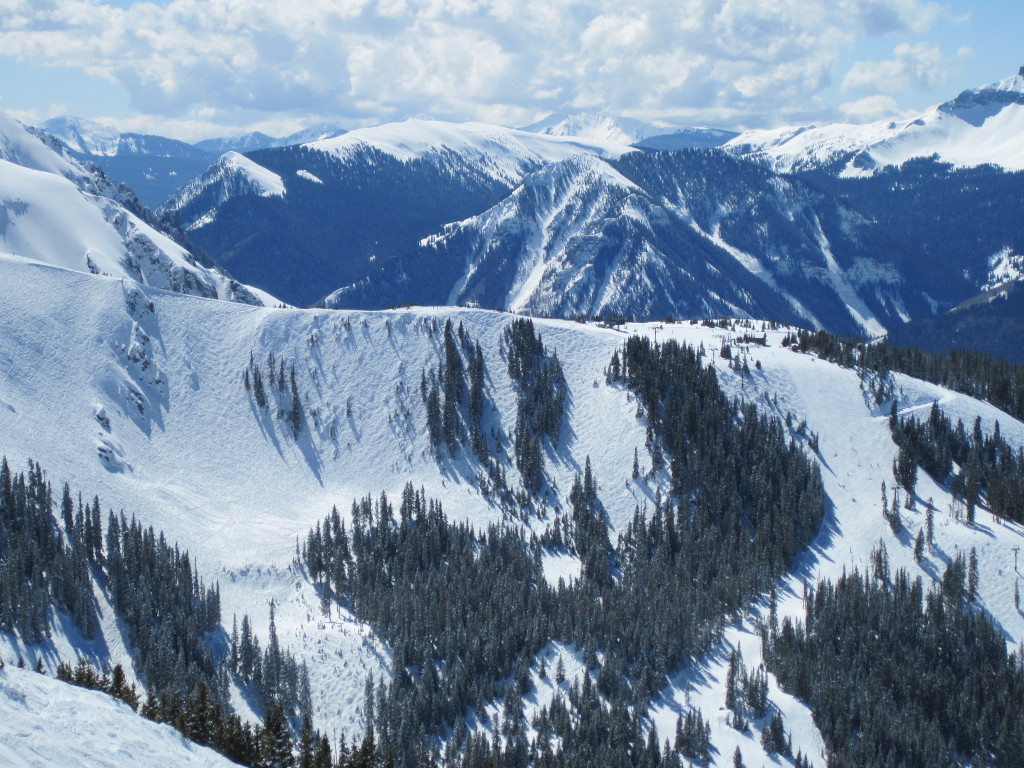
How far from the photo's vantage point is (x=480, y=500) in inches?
6280

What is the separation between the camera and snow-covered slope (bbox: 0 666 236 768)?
50.9 m

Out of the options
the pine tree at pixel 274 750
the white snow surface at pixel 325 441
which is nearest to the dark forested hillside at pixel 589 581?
the white snow surface at pixel 325 441

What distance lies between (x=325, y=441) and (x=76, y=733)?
4562 inches

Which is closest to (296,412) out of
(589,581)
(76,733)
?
(589,581)

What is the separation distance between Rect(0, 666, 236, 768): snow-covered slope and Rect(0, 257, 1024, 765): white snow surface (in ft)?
162

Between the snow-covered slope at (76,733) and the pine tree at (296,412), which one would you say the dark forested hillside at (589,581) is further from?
the snow-covered slope at (76,733)

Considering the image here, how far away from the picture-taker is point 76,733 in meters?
55.4

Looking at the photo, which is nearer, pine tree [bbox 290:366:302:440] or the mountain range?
the mountain range

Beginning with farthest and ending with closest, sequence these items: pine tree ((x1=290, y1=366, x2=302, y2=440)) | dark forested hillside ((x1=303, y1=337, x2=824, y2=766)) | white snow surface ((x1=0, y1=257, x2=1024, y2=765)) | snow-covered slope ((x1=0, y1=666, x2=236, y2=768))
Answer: pine tree ((x1=290, y1=366, x2=302, y2=440)) → white snow surface ((x1=0, y1=257, x2=1024, y2=765)) → dark forested hillside ((x1=303, y1=337, x2=824, y2=766)) → snow-covered slope ((x1=0, y1=666, x2=236, y2=768))

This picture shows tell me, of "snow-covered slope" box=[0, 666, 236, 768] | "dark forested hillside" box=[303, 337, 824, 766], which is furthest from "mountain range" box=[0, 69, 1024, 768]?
"dark forested hillside" box=[303, 337, 824, 766]

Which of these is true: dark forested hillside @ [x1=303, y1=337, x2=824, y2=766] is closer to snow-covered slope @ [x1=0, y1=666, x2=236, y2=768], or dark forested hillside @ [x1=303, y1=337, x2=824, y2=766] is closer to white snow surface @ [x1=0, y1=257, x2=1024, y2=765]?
white snow surface @ [x1=0, y1=257, x2=1024, y2=765]

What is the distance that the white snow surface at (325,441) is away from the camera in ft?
406

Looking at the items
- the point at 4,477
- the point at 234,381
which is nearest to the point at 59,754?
the point at 4,477

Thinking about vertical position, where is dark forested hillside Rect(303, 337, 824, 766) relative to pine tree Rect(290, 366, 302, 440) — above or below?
below
